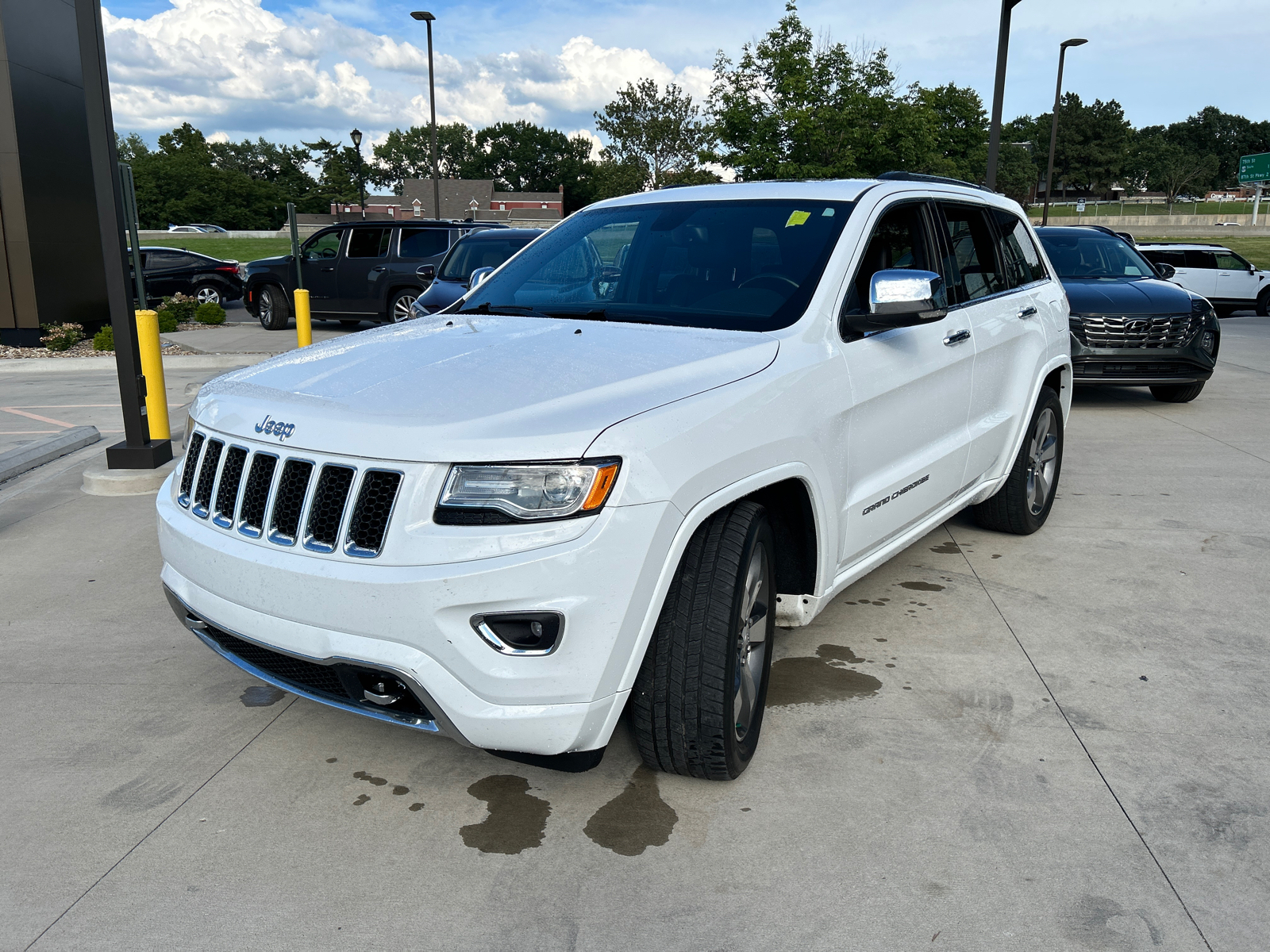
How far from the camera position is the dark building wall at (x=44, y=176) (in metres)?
15.0

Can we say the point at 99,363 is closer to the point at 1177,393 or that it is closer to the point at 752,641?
the point at 1177,393

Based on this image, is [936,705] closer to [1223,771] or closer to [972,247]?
[1223,771]

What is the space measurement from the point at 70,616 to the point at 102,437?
193 inches

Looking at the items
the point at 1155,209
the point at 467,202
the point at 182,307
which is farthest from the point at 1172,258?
the point at 467,202

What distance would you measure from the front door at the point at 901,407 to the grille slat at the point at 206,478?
1.99 meters

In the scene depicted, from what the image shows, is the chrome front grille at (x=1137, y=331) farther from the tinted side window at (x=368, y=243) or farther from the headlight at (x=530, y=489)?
the tinted side window at (x=368, y=243)

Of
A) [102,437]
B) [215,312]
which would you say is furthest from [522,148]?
[102,437]

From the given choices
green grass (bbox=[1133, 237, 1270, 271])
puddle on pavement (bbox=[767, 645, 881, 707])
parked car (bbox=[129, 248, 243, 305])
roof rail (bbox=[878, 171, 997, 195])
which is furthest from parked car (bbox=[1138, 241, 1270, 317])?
puddle on pavement (bbox=[767, 645, 881, 707])

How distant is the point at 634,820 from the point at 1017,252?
3.83m

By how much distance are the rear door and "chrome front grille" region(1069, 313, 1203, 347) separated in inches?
436

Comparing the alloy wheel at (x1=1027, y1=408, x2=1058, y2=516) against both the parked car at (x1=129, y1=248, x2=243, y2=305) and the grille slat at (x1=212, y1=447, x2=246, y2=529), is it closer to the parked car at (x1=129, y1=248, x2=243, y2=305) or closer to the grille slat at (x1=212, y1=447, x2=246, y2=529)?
the grille slat at (x1=212, y1=447, x2=246, y2=529)

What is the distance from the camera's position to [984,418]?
15.4ft

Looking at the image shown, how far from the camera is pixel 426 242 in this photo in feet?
55.0

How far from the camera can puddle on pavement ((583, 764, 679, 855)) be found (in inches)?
111
